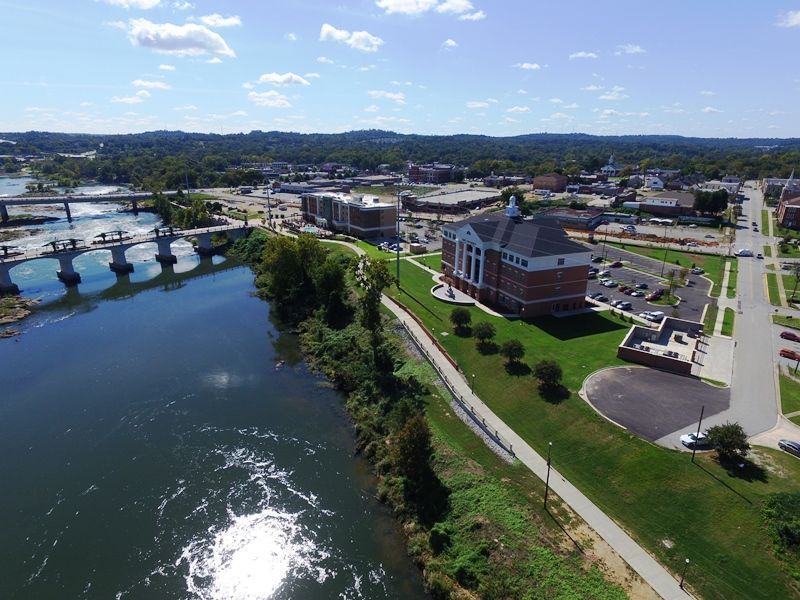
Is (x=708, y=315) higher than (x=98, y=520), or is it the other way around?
(x=708, y=315)

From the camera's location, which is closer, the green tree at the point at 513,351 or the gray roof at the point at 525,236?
the green tree at the point at 513,351

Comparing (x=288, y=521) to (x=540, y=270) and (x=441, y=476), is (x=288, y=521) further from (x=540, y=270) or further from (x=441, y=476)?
(x=540, y=270)

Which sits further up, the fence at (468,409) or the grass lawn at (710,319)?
A: the grass lawn at (710,319)

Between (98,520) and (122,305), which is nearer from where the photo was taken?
(98,520)

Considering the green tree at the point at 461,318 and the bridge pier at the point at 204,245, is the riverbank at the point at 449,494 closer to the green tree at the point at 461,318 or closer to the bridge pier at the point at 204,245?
the green tree at the point at 461,318

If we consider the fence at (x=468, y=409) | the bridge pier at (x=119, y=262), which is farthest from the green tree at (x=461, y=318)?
the bridge pier at (x=119, y=262)

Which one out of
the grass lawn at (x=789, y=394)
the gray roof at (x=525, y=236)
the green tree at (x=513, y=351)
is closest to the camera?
the grass lawn at (x=789, y=394)

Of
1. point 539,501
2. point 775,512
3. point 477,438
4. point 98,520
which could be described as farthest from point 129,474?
point 775,512
